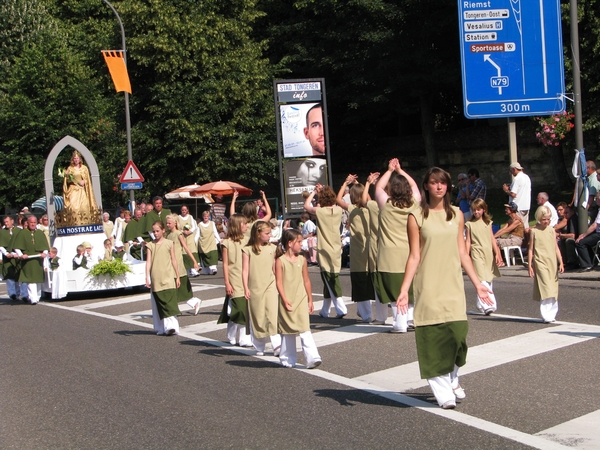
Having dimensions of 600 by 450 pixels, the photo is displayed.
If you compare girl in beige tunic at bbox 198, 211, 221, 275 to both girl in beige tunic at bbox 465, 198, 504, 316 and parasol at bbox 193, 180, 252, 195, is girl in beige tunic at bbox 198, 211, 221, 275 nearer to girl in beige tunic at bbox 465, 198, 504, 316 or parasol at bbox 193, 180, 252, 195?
parasol at bbox 193, 180, 252, 195

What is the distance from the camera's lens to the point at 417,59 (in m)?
35.8

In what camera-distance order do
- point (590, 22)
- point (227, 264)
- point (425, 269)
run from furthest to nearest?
point (590, 22)
point (227, 264)
point (425, 269)

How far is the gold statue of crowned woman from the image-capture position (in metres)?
20.9

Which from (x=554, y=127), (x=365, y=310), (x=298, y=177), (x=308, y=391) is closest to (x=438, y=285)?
(x=308, y=391)

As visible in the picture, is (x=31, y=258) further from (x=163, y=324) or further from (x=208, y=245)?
(x=163, y=324)

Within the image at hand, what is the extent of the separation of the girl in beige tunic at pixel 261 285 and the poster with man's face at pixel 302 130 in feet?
49.2

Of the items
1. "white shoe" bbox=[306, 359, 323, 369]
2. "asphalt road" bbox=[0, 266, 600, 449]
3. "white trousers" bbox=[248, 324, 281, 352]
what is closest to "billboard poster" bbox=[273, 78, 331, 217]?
"asphalt road" bbox=[0, 266, 600, 449]

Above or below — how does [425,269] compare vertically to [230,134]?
below

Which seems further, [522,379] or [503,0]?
[503,0]

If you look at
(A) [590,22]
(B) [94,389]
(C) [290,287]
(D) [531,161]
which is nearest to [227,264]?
(C) [290,287]

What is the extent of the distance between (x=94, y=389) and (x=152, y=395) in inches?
29.2

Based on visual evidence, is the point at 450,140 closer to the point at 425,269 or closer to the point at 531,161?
the point at 531,161

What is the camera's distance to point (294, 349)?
9.23 m

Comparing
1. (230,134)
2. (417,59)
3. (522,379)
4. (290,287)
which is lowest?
(522,379)
